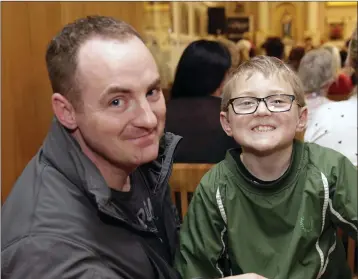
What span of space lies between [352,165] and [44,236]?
0.48 metres

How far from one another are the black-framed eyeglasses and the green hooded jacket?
10 centimetres

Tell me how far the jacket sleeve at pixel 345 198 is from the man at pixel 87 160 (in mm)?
298

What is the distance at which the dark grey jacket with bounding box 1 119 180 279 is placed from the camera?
1.91 feet

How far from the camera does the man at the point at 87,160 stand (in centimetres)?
59

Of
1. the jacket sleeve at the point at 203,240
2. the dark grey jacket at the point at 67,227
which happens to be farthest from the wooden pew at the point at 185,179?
the dark grey jacket at the point at 67,227

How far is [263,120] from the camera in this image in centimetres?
Result: 68

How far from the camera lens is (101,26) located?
66 cm

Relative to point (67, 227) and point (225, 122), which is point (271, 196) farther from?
point (67, 227)

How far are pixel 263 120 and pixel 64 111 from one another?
0.29m

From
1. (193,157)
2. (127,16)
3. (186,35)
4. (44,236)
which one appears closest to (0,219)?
(44,236)

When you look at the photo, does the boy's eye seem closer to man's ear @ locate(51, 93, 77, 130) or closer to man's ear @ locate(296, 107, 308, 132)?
man's ear @ locate(51, 93, 77, 130)

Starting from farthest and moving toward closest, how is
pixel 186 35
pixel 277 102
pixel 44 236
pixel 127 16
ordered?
1. pixel 127 16
2. pixel 186 35
3. pixel 277 102
4. pixel 44 236

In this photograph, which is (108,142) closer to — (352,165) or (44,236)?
(44,236)

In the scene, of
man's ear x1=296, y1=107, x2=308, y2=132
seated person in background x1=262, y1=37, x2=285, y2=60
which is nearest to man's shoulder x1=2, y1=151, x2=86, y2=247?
man's ear x1=296, y1=107, x2=308, y2=132
